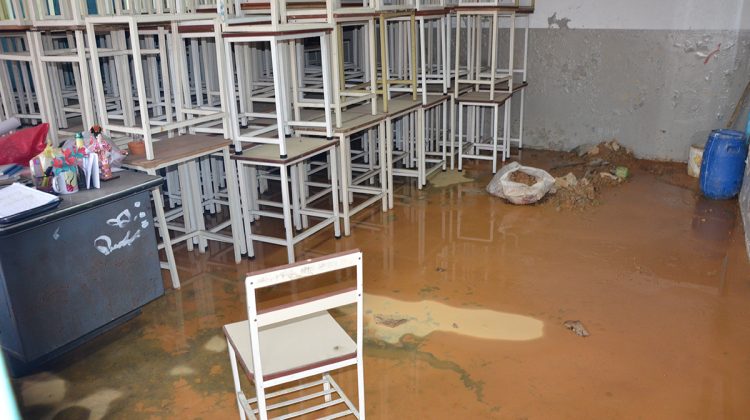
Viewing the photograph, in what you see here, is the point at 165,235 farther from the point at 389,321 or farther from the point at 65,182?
the point at 389,321

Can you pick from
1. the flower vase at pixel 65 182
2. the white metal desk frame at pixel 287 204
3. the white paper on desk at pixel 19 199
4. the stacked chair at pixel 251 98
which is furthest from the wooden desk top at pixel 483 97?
the white paper on desk at pixel 19 199

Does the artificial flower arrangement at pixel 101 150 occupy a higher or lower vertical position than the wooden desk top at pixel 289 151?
higher

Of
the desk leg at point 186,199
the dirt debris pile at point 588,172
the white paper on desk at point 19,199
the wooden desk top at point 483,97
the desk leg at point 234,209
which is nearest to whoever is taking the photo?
the white paper on desk at point 19,199

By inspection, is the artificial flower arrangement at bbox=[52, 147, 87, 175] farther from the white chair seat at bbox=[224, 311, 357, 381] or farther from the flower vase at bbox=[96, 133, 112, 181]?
the white chair seat at bbox=[224, 311, 357, 381]

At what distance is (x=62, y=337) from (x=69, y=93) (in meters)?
3.27

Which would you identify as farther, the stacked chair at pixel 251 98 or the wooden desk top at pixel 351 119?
the wooden desk top at pixel 351 119

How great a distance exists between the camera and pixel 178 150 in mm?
3791

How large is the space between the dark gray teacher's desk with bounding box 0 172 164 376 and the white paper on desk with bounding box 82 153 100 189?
6 cm

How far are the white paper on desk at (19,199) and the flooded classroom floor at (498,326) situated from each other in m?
0.91

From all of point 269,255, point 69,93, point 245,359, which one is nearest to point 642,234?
point 269,255

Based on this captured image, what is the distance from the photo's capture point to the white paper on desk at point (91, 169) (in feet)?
10.5

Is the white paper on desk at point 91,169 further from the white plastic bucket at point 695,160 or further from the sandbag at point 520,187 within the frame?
the white plastic bucket at point 695,160

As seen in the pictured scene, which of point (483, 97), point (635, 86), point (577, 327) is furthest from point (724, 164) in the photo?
point (577, 327)

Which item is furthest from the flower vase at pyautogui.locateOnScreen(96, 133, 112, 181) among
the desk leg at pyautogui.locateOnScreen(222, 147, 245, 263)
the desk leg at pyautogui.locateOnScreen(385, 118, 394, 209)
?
the desk leg at pyautogui.locateOnScreen(385, 118, 394, 209)
